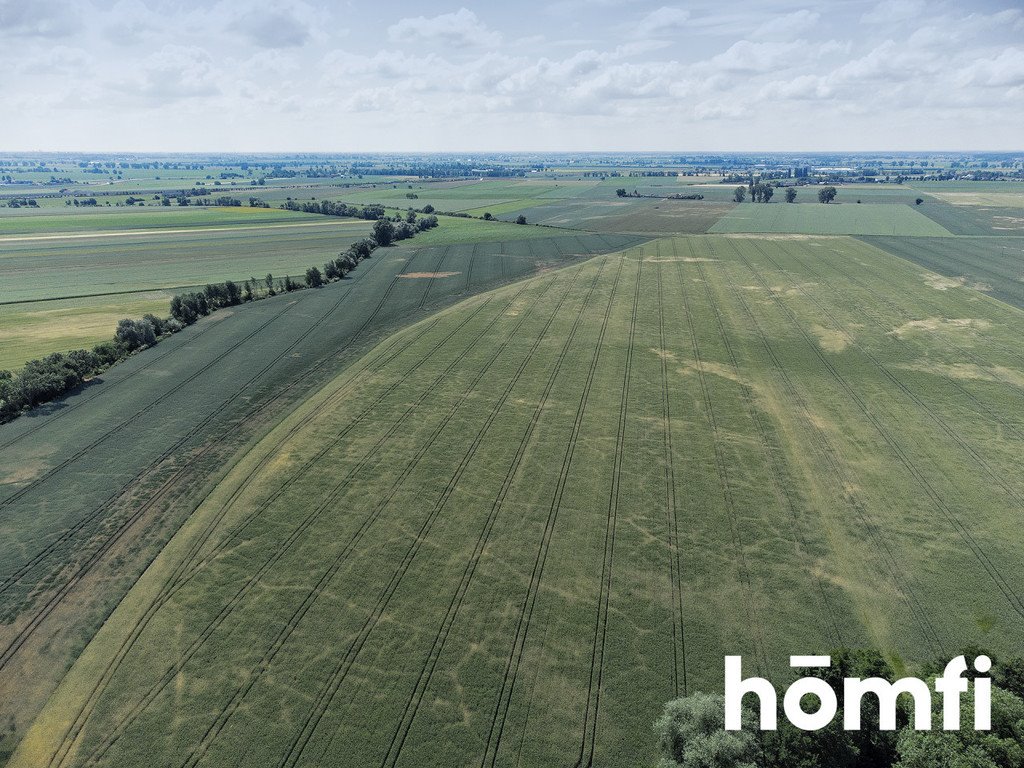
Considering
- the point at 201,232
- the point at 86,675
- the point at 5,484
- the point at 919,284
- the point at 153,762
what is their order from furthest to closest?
1. the point at 201,232
2. the point at 919,284
3. the point at 5,484
4. the point at 86,675
5. the point at 153,762

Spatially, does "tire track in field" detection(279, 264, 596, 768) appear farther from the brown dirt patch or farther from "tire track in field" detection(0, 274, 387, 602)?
the brown dirt patch

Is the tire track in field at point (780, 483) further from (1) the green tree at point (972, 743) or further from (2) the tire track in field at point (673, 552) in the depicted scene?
(1) the green tree at point (972, 743)

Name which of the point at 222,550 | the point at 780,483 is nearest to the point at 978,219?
the point at 780,483

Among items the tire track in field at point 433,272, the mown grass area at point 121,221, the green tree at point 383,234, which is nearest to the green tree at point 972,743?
the tire track in field at point 433,272

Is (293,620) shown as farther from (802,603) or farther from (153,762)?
(802,603)

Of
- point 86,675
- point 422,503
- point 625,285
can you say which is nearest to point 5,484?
point 86,675

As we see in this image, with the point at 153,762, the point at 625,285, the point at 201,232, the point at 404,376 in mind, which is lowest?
the point at 153,762

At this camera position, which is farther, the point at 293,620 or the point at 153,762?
the point at 293,620

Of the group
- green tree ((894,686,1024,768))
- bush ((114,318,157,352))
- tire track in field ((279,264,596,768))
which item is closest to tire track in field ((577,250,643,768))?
green tree ((894,686,1024,768))
